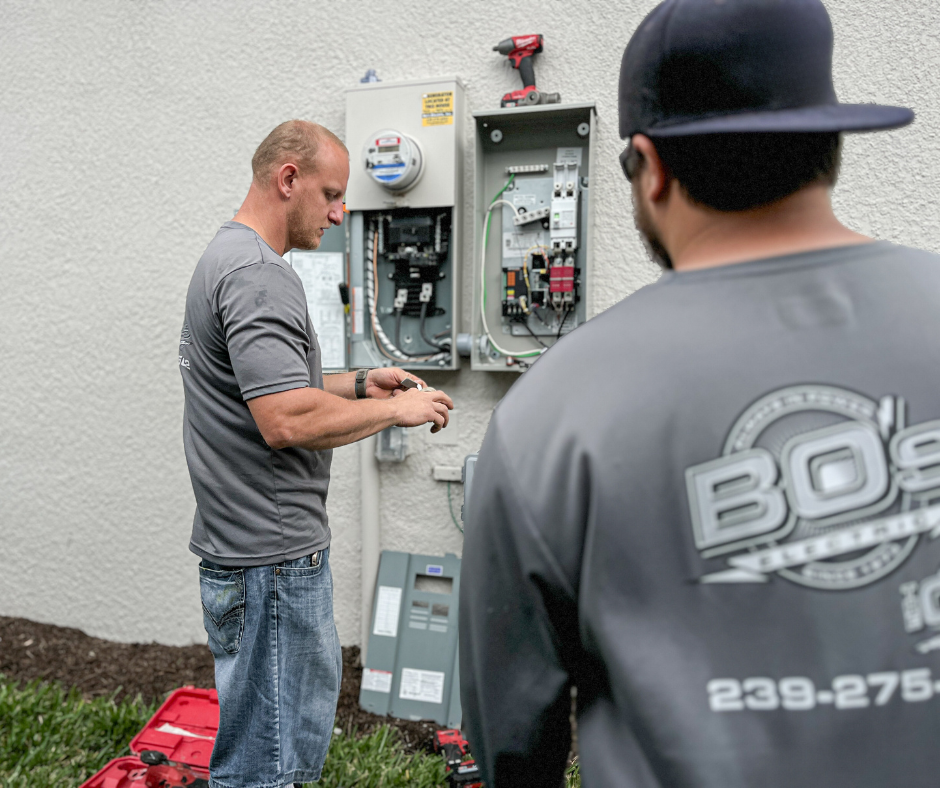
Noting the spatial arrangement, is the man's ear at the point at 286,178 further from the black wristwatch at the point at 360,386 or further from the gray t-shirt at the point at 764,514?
the gray t-shirt at the point at 764,514

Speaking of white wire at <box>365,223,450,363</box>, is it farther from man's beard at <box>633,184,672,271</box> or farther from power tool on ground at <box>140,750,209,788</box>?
man's beard at <box>633,184,672,271</box>

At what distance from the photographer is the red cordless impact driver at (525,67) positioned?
2617mm

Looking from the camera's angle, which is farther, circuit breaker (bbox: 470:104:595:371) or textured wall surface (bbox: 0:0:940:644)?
textured wall surface (bbox: 0:0:940:644)

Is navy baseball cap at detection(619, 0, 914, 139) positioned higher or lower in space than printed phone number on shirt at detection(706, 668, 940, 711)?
higher

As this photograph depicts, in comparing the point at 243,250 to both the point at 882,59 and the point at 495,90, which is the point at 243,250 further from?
the point at 882,59

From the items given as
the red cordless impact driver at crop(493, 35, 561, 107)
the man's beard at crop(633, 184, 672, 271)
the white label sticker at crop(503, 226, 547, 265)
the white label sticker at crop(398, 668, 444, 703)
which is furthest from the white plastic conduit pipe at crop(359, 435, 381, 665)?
the man's beard at crop(633, 184, 672, 271)

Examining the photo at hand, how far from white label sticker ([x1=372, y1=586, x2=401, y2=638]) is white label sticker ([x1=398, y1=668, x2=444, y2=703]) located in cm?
18

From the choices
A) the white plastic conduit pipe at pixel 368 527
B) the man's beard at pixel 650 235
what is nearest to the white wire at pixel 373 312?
the white plastic conduit pipe at pixel 368 527

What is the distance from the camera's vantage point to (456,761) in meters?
2.38

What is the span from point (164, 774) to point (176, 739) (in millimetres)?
262

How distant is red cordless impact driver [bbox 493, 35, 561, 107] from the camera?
262 centimetres

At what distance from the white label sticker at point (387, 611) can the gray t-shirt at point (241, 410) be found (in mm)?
1259

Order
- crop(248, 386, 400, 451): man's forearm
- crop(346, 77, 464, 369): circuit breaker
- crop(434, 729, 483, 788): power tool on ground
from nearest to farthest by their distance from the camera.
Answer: crop(248, 386, 400, 451): man's forearm < crop(434, 729, 483, 788): power tool on ground < crop(346, 77, 464, 369): circuit breaker

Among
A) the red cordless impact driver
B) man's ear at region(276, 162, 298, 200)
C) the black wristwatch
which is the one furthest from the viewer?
the red cordless impact driver
